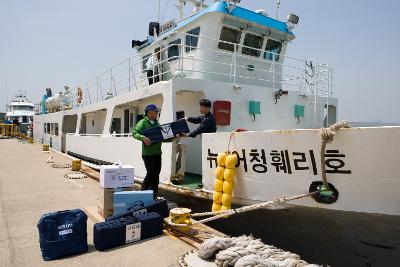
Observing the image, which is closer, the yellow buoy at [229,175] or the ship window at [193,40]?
the yellow buoy at [229,175]

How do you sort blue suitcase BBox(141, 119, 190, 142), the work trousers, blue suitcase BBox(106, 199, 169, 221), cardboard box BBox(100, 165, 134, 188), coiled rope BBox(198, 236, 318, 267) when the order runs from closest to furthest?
1. coiled rope BBox(198, 236, 318, 267)
2. blue suitcase BBox(106, 199, 169, 221)
3. cardboard box BBox(100, 165, 134, 188)
4. blue suitcase BBox(141, 119, 190, 142)
5. the work trousers

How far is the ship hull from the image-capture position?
3909 millimetres

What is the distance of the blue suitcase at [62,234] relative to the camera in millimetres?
3721

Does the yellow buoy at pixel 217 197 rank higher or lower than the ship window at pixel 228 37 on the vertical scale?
lower

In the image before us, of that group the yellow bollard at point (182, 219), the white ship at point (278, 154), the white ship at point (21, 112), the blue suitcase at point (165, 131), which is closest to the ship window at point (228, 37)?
the white ship at point (278, 154)

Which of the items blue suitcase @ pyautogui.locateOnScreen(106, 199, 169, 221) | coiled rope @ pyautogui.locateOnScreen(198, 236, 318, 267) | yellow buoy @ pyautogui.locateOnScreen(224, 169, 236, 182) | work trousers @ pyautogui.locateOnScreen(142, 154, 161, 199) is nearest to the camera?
coiled rope @ pyautogui.locateOnScreen(198, 236, 318, 267)

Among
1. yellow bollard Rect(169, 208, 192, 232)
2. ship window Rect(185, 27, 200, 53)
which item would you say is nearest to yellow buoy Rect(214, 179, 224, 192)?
yellow bollard Rect(169, 208, 192, 232)

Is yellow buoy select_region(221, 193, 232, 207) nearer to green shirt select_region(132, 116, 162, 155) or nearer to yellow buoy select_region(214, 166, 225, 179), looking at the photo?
yellow buoy select_region(214, 166, 225, 179)

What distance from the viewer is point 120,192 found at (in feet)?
15.8

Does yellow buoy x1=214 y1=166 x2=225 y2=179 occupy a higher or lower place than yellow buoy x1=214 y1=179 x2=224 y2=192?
higher

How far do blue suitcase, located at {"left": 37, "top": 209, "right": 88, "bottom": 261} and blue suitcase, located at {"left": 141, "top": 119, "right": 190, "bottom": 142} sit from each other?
200 centimetres

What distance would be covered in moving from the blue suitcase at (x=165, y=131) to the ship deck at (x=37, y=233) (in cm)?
177

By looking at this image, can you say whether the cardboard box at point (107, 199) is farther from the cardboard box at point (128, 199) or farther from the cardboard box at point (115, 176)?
the cardboard box at point (128, 199)

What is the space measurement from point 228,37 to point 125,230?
6417 millimetres
